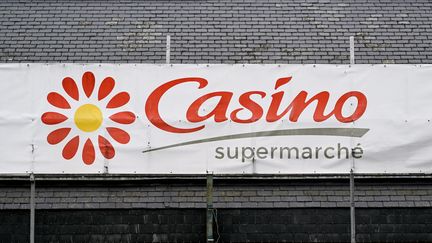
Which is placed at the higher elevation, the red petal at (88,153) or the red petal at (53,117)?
the red petal at (53,117)

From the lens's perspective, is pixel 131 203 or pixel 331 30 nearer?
pixel 131 203

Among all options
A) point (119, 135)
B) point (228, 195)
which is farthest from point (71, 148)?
point (228, 195)

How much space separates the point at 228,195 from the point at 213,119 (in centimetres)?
194

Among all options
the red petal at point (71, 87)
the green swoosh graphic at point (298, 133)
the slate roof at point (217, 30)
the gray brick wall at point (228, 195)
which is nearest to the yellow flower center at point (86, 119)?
the red petal at point (71, 87)

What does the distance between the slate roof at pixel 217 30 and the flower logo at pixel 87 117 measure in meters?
2.71

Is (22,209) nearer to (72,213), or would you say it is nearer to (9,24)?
(72,213)

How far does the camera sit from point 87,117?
951 cm

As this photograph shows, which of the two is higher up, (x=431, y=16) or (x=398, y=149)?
(x=431, y=16)

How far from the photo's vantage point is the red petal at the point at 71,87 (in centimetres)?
950

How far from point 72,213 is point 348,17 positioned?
601 centimetres

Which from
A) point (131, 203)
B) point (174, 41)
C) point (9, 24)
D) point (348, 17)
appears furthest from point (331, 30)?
point (9, 24)

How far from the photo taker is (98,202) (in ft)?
36.2

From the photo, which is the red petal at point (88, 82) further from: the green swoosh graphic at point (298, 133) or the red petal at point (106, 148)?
the green swoosh graphic at point (298, 133)

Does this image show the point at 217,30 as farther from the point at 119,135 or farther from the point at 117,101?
the point at 119,135
